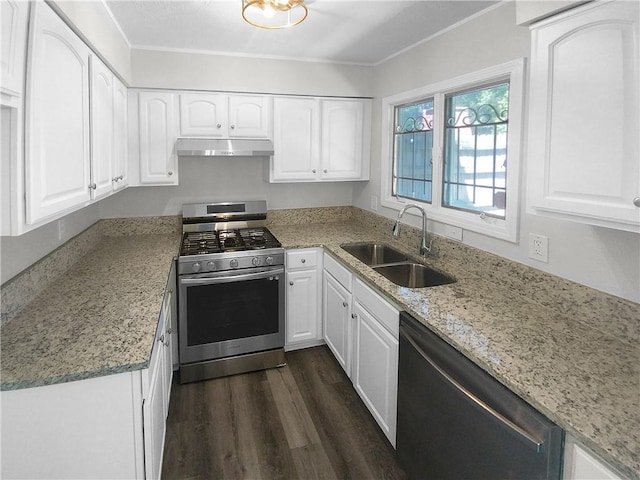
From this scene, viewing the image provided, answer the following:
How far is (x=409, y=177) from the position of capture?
3.19m

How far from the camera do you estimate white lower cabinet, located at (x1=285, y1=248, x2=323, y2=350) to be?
3.15 metres

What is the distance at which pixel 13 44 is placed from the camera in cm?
115

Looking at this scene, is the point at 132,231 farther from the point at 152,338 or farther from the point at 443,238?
the point at 443,238

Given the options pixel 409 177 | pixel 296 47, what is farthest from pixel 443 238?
pixel 296 47

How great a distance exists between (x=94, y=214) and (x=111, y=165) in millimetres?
981

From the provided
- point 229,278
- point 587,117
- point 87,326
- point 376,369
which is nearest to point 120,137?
point 229,278

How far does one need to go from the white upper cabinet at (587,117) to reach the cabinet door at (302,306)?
1.93m

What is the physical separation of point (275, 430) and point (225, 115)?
2281 mm

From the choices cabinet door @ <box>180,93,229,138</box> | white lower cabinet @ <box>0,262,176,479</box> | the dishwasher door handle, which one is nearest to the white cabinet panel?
white lower cabinet @ <box>0,262,176,479</box>

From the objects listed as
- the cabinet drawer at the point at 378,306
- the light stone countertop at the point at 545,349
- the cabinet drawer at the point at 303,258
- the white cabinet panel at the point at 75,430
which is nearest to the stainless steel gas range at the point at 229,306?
the cabinet drawer at the point at 303,258

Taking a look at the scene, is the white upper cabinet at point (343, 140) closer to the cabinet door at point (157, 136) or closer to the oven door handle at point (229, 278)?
the oven door handle at point (229, 278)

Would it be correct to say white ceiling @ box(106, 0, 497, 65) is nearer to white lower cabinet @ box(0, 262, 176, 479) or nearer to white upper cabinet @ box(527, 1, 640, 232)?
white upper cabinet @ box(527, 1, 640, 232)

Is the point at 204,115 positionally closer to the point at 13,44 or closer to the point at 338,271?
the point at 338,271

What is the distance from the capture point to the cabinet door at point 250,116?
129 inches
